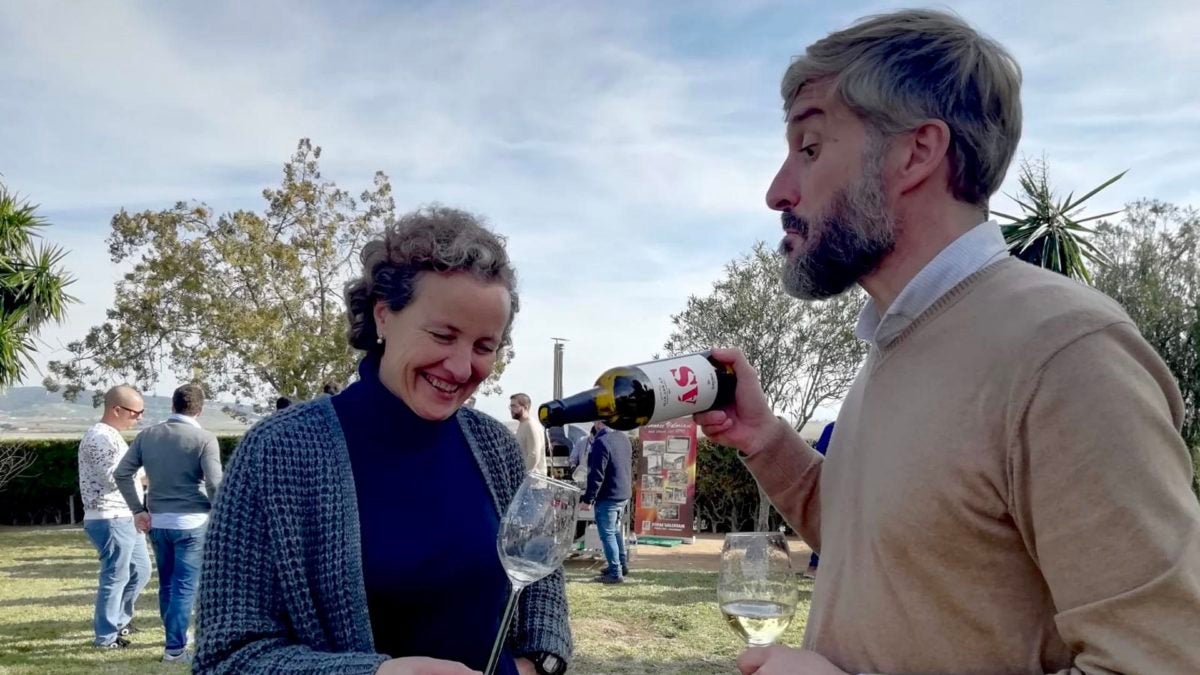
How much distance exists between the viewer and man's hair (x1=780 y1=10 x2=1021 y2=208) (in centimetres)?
164

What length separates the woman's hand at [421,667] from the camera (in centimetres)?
162

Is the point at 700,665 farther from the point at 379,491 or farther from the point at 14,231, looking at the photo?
the point at 14,231

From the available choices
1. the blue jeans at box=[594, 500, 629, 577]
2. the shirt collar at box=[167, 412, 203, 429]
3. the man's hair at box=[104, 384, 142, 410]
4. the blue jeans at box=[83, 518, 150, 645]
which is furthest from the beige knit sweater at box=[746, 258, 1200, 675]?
the blue jeans at box=[594, 500, 629, 577]

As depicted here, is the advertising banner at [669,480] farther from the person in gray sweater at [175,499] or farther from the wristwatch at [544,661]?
the wristwatch at [544,661]

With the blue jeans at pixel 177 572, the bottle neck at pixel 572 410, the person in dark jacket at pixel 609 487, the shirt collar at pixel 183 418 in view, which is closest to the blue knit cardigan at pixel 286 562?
the bottle neck at pixel 572 410

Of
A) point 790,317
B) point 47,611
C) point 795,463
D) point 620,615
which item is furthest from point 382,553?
point 790,317

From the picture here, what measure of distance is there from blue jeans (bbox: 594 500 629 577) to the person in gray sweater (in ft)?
16.0

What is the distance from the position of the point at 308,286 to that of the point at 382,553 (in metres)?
18.8

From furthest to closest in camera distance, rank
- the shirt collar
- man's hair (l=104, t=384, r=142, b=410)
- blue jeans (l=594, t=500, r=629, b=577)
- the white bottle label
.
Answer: blue jeans (l=594, t=500, r=629, b=577)
man's hair (l=104, t=384, r=142, b=410)
the shirt collar
the white bottle label

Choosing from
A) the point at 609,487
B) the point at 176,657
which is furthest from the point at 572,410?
the point at 609,487

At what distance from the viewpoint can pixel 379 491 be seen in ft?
6.63

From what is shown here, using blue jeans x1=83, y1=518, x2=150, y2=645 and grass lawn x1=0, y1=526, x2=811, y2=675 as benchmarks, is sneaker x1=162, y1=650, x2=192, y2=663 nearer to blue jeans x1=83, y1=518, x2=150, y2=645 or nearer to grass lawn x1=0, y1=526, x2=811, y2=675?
grass lawn x1=0, y1=526, x2=811, y2=675

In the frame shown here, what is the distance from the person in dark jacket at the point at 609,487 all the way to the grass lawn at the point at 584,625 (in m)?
0.40

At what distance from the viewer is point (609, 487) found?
34.9 feet
